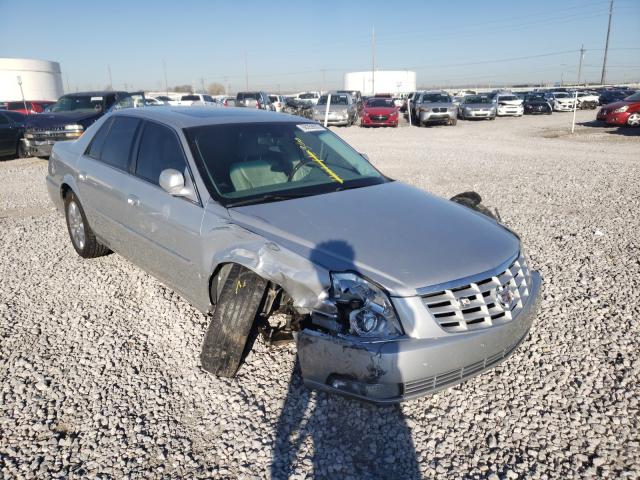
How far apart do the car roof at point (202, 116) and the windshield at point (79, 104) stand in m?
10.2

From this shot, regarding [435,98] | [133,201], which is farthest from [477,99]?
[133,201]

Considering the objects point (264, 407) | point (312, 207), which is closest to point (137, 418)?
point (264, 407)

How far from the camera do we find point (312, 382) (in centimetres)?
268

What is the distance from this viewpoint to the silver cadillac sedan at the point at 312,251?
2.53 m

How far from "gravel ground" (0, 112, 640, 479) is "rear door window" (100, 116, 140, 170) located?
45.0 inches

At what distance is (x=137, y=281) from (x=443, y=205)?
2.95m

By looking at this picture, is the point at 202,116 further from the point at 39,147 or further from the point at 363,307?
the point at 39,147

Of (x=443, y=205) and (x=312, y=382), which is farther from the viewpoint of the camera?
(x=443, y=205)

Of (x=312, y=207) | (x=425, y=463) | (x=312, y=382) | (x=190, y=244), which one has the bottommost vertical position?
(x=425, y=463)

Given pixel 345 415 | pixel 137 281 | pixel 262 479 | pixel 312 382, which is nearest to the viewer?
pixel 262 479

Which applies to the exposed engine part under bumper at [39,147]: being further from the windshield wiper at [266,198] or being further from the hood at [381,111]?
the hood at [381,111]

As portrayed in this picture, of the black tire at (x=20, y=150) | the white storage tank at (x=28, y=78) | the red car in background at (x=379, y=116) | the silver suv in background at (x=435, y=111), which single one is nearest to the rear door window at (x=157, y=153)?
the black tire at (x=20, y=150)

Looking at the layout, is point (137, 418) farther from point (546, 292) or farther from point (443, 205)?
point (546, 292)

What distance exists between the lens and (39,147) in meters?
12.3
